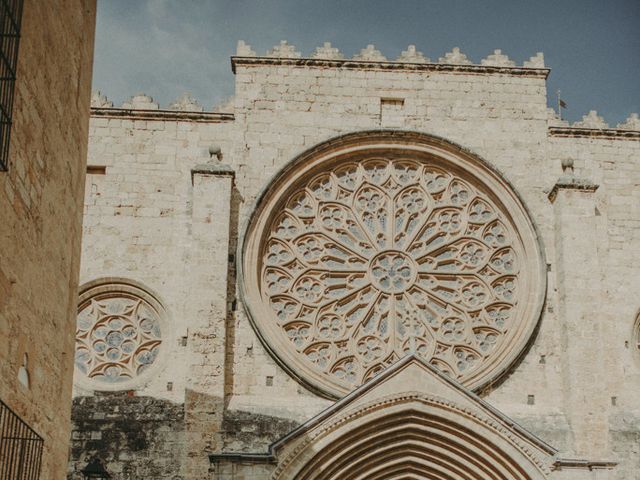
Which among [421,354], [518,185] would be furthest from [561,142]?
[421,354]

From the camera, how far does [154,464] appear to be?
14.2 m

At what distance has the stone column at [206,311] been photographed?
14070 mm

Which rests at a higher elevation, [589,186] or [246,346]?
[589,186]

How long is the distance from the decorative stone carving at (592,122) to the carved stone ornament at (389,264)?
5.36ft

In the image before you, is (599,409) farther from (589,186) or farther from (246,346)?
(246,346)

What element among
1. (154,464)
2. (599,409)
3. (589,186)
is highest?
(589,186)

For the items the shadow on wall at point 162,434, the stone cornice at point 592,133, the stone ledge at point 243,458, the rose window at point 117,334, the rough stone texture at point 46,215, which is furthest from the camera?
the stone cornice at point 592,133

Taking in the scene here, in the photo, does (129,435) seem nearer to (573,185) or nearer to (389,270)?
(389,270)

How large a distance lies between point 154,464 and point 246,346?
1942 mm

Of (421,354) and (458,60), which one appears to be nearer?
(421,354)

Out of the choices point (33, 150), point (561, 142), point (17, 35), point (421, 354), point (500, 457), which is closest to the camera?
point (17, 35)

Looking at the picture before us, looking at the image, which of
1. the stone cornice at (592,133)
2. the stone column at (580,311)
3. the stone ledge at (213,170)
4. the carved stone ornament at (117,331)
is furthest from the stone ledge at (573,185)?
the carved stone ornament at (117,331)

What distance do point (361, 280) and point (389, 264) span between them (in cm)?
46

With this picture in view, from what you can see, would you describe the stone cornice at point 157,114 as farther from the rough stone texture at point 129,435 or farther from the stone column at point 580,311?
the stone column at point 580,311
